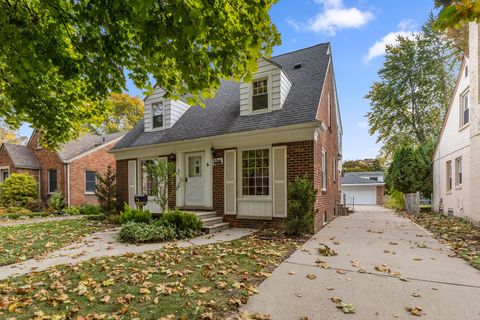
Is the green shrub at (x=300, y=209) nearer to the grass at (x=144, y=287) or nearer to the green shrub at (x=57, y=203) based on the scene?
the grass at (x=144, y=287)

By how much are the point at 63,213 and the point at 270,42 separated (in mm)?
15743

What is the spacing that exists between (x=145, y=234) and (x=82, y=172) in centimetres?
1356

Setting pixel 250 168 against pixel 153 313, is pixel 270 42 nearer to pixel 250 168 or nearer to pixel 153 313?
pixel 153 313

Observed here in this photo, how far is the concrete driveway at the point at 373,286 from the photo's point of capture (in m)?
3.00

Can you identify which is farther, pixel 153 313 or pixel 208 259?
pixel 208 259

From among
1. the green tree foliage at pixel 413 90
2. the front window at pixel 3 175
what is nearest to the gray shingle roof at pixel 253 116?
the front window at pixel 3 175

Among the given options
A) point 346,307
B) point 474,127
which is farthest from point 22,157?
point 474,127

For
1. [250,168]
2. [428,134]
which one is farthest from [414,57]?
[250,168]

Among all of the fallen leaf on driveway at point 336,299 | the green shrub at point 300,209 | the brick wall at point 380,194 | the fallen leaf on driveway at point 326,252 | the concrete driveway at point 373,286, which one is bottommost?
the brick wall at point 380,194

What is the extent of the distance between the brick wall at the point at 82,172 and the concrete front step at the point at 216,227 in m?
11.8

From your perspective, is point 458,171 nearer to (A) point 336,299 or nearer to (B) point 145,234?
(A) point 336,299

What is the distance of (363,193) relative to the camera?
→ 98.3ft

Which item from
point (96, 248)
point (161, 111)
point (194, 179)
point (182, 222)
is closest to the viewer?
point (96, 248)

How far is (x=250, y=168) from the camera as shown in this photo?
9031mm
